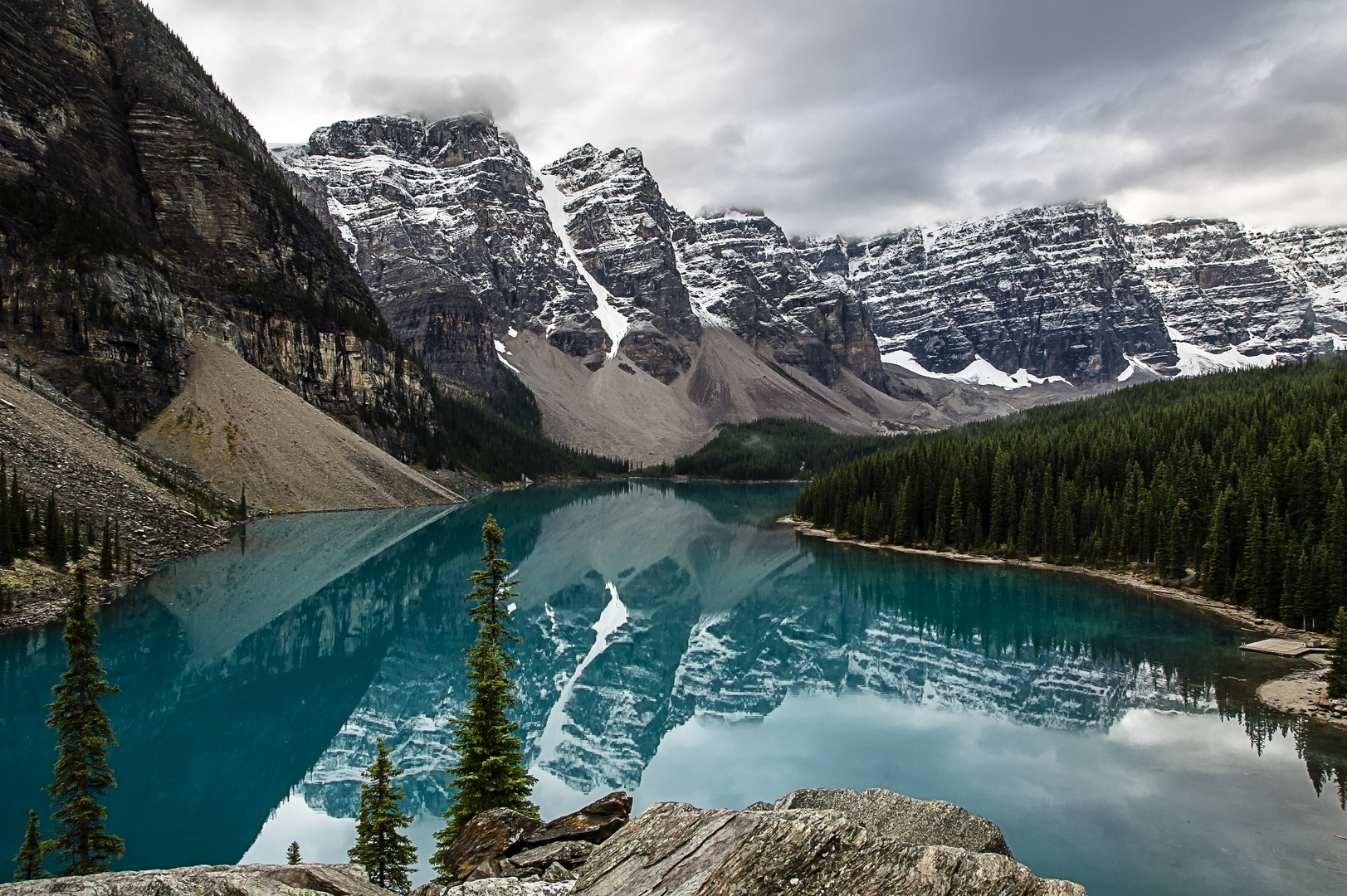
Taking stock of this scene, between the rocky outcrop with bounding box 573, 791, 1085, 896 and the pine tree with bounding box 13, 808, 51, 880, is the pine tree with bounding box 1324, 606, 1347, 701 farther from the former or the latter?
the pine tree with bounding box 13, 808, 51, 880

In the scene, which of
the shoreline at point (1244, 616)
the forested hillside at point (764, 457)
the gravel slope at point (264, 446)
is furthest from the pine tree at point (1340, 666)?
the forested hillside at point (764, 457)

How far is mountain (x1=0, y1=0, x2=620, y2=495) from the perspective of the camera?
74.5 m

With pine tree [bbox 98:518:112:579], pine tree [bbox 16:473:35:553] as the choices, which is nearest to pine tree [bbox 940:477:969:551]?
pine tree [bbox 98:518:112:579]

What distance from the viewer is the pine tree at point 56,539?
3825 cm

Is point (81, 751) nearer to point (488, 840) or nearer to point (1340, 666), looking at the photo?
point (488, 840)

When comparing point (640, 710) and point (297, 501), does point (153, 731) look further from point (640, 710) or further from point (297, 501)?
point (297, 501)

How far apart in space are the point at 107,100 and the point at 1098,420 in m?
119

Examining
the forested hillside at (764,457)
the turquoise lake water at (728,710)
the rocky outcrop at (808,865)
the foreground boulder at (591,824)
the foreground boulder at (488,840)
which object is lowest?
the turquoise lake water at (728,710)

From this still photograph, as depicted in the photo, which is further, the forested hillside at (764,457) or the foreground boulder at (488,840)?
A: the forested hillside at (764,457)

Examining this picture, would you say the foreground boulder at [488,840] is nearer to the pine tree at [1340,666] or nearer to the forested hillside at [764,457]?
the pine tree at [1340,666]

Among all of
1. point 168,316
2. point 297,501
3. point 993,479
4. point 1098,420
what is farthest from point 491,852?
point 168,316

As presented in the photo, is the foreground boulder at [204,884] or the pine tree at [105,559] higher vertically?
the foreground boulder at [204,884]

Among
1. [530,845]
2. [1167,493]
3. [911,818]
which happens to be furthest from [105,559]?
[1167,493]

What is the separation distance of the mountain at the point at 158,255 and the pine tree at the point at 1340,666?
3112 inches
